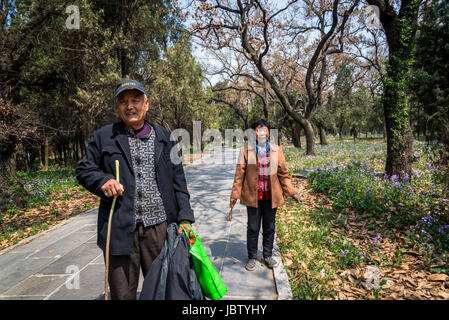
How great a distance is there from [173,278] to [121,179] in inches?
33.9

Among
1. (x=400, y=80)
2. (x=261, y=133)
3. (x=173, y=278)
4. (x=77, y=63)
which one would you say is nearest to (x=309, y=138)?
(x=400, y=80)

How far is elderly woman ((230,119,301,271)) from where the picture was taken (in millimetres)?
3434

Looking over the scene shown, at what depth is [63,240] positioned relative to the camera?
502 centimetres

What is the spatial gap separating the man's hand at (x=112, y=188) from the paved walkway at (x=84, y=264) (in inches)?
78.0

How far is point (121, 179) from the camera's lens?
193cm

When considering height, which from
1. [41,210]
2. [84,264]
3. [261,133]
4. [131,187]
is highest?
[261,133]

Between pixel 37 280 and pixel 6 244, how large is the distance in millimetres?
2321

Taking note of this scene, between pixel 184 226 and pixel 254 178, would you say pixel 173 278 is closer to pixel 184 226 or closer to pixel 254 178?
pixel 184 226

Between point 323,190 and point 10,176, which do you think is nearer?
point 323,190
